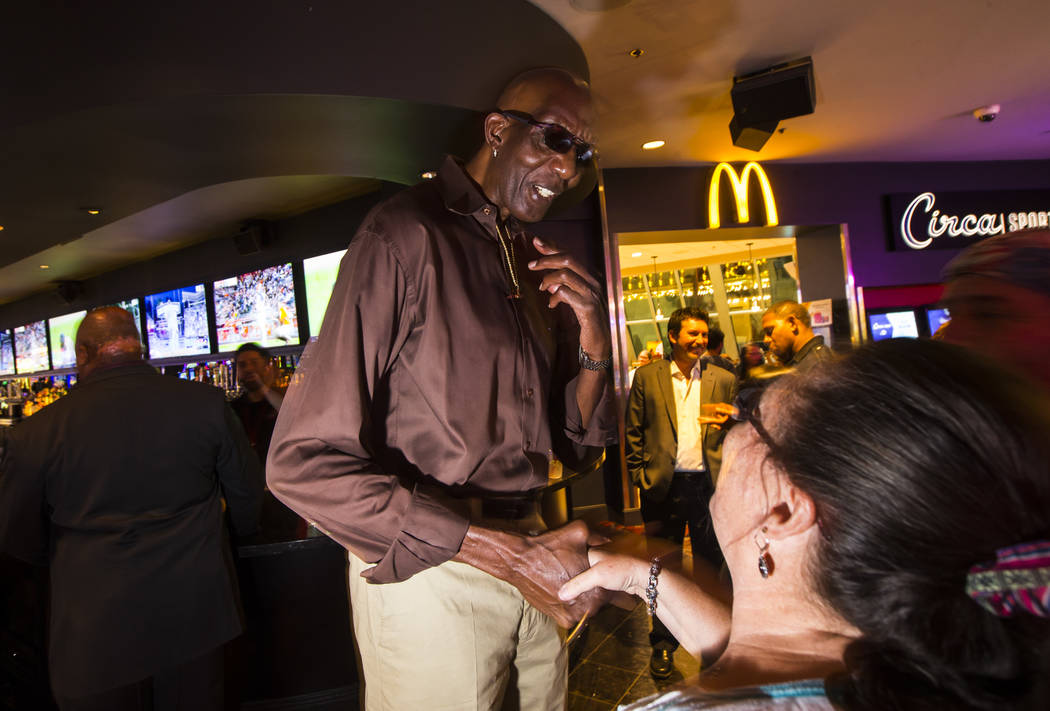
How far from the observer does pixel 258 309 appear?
20.1 ft

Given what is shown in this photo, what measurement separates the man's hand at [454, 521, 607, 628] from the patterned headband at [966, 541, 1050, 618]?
0.57 m

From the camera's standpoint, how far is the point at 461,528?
951 mm

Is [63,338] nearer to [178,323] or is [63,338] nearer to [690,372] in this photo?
[178,323]

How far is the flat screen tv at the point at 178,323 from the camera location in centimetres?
671

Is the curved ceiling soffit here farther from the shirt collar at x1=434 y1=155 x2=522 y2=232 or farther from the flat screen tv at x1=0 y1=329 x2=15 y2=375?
the flat screen tv at x1=0 y1=329 x2=15 y2=375

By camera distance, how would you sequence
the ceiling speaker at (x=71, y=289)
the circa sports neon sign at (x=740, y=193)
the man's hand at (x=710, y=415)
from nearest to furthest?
the man's hand at (x=710, y=415) < the circa sports neon sign at (x=740, y=193) < the ceiling speaker at (x=71, y=289)

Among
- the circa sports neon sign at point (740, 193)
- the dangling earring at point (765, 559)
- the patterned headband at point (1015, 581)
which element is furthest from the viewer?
the circa sports neon sign at point (740, 193)

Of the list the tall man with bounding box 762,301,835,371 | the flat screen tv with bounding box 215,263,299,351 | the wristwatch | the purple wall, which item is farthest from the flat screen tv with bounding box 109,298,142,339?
the wristwatch

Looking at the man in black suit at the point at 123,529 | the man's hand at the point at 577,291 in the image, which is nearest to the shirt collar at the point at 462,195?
the man's hand at the point at 577,291

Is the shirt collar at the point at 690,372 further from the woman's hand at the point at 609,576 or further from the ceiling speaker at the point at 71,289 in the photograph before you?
the ceiling speaker at the point at 71,289

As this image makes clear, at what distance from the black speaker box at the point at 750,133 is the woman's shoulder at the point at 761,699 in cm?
447

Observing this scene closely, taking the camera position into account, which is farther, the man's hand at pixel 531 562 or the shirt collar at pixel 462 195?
the shirt collar at pixel 462 195

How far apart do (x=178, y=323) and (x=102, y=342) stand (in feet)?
16.8

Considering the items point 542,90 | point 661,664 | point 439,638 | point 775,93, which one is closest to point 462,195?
point 542,90
